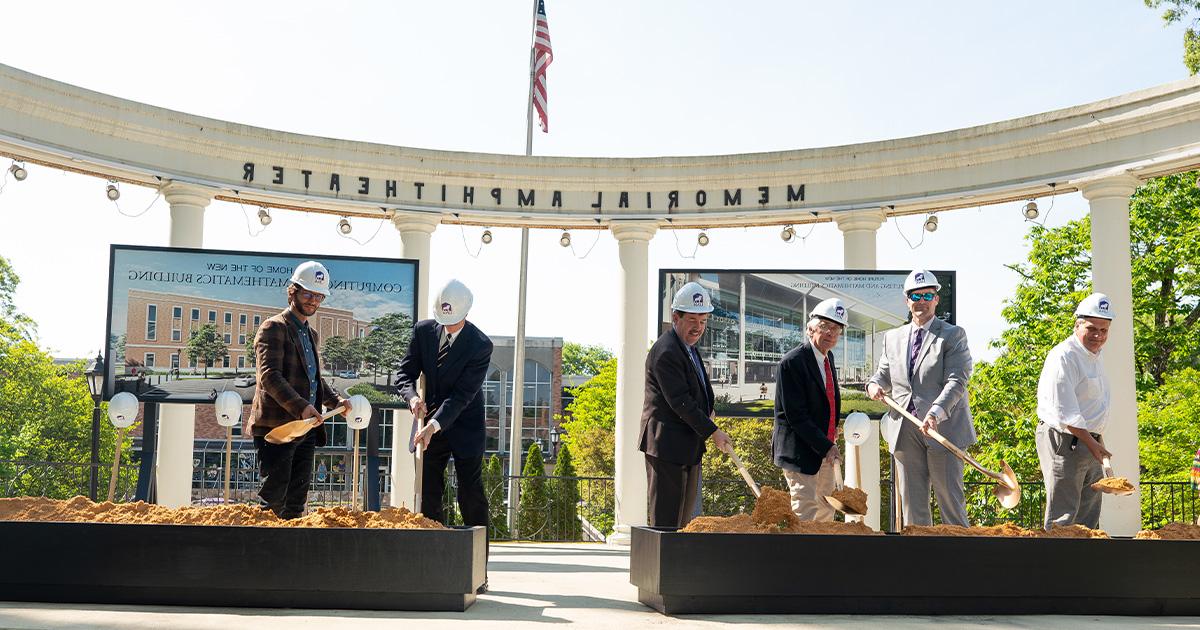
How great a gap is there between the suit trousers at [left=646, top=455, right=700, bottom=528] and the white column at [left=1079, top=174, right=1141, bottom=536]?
303 inches

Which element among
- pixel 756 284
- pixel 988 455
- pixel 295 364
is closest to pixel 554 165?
pixel 756 284

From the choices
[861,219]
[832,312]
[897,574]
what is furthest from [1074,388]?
[861,219]

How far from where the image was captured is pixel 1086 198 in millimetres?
13820

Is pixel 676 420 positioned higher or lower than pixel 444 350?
lower

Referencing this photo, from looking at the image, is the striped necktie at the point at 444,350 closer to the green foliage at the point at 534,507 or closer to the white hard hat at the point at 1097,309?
the white hard hat at the point at 1097,309

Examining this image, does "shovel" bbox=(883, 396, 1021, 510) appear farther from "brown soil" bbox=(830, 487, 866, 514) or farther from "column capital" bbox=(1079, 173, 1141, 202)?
"column capital" bbox=(1079, 173, 1141, 202)

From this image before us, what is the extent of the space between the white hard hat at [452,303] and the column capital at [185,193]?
8.10 meters

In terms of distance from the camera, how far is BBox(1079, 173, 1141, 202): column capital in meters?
13.3

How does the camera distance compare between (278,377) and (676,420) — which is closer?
(278,377)

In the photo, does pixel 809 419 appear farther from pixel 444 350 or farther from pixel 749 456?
pixel 749 456

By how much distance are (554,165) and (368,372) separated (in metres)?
4.32

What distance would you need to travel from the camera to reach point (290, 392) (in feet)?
24.2

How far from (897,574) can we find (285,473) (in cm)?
434

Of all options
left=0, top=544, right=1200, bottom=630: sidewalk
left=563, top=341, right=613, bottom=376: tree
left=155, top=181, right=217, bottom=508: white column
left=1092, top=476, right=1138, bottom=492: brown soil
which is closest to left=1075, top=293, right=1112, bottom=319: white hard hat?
left=1092, top=476, right=1138, bottom=492: brown soil
